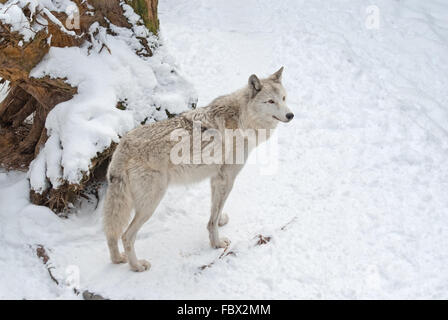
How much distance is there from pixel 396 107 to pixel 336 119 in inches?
45.9

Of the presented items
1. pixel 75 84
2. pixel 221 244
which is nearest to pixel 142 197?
pixel 221 244

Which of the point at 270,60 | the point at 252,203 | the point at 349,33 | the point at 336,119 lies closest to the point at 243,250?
the point at 252,203

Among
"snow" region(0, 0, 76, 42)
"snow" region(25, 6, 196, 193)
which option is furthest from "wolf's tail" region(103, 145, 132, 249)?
"snow" region(0, 0, 76, 42)

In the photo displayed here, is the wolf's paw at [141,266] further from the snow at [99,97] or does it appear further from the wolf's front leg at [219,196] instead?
the snow at [99,97]

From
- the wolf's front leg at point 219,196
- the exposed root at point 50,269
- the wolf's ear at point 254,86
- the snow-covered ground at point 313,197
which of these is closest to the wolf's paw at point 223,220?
the snow-covered ground at point 313,197

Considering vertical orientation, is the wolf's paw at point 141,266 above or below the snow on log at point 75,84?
below

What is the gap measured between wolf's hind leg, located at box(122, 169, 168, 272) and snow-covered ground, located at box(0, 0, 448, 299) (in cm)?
22

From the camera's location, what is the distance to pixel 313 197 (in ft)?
20.1

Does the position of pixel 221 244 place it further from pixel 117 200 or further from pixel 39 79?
pixel 39 79

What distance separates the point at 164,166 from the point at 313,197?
2.41m

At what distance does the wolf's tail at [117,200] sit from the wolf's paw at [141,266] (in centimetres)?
40

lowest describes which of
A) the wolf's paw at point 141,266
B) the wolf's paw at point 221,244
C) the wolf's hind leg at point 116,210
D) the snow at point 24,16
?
the wolf's paw at point 221,244

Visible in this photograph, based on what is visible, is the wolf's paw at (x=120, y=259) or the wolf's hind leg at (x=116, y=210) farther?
the wolf's paw at (x=120, y=259)

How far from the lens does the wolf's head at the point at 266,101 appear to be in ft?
16.8
